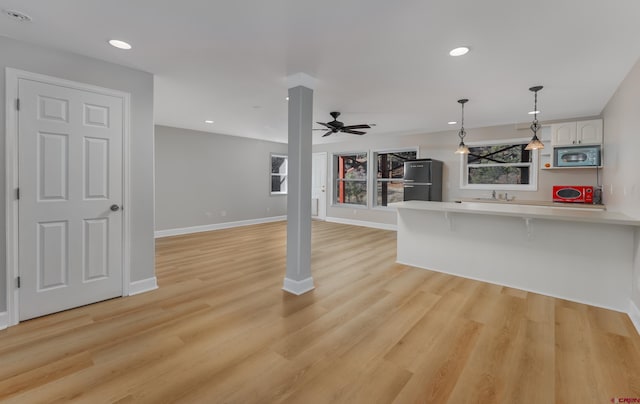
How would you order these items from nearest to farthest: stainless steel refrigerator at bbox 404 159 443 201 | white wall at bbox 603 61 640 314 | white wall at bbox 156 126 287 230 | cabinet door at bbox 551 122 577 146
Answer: white wall at bbox 603 61 640 314
cabinet door at bbox 551 122 577 146
stainless steel refrigerator at bbox 404 159 443 201
white wall at bbox 156 126 287 230

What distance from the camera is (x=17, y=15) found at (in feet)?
6.73

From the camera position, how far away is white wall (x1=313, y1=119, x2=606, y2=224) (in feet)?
16.7

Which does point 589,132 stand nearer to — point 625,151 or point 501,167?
point 501,167

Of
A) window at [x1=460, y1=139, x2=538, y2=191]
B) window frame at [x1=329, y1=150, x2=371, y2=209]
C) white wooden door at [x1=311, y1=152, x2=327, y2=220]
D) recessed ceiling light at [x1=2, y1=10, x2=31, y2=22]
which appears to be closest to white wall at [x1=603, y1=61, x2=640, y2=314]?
window at [x1=460, y1=139, x2=538, y2=191]

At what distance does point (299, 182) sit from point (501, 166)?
15.4 feet

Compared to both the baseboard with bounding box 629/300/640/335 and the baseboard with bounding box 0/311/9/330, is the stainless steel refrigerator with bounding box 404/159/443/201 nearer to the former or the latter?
the baseboard with bounding box 629/300/640/335

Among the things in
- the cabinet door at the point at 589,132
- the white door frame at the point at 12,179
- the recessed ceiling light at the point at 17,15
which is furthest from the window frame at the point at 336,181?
the recessed ceiling light at the point at 17,15

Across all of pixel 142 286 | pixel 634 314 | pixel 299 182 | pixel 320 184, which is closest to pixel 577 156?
pixel 634 314

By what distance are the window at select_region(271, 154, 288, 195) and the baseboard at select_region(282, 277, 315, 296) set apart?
17.9 ft

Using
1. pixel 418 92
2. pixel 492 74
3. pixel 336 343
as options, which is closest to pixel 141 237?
pixel 336 343

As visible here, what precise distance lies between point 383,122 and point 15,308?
5625 mm

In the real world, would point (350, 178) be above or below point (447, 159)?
below

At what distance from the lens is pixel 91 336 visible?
7.47 ft

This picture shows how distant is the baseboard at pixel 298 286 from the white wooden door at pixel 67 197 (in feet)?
5.75
